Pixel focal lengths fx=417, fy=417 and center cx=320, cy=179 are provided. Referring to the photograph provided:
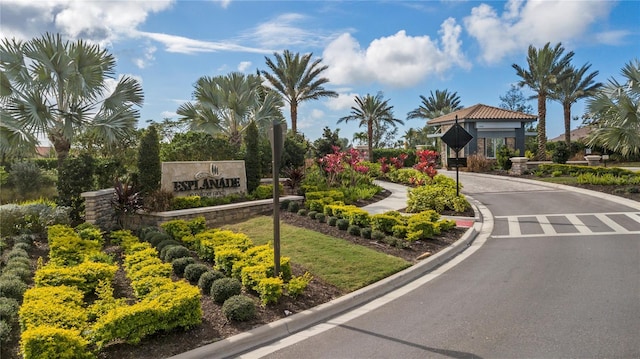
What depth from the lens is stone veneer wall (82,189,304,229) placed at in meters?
10.9

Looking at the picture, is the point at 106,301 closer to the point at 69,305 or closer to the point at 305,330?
the point at 69,305

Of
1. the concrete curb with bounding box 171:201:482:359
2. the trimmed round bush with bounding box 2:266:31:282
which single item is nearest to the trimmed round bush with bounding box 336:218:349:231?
the concrete curb with bounding box 171:201:482:359

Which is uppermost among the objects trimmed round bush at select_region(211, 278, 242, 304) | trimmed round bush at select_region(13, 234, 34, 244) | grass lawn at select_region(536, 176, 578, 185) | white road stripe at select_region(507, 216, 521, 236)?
grass lawn at select_region(536, 176, 578, 185)

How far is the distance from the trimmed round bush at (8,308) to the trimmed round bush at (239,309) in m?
2.60

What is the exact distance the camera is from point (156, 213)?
39.0 ft

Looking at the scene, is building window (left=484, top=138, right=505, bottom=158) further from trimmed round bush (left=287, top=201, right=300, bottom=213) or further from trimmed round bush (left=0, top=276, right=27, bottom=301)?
trimmed round bush (left=0, top=276, right=27, bottom=301)

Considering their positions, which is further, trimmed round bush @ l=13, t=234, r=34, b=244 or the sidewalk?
the sidewalk

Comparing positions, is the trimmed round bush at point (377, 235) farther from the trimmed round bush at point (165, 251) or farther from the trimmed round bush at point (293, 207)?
the trimmed round bush at point (165, 251)

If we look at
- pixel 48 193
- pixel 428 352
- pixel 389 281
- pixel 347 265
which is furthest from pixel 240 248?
pixel 48 193

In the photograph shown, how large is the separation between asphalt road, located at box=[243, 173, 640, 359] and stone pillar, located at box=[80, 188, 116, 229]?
8.08m

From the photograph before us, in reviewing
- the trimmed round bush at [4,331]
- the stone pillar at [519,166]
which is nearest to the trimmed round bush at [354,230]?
the trimmed round bush at [4,331]

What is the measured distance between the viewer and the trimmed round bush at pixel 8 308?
202 inches

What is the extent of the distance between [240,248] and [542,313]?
5.23m

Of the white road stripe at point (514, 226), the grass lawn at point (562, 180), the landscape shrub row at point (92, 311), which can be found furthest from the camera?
the grass lawn at point (562, 180)
